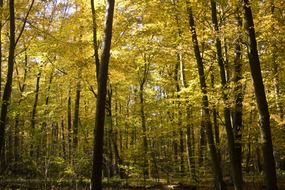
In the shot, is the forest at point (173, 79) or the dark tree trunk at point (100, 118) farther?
the forest at point (173, 79)

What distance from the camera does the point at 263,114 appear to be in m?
8.73

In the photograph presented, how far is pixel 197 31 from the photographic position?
40.8 ft

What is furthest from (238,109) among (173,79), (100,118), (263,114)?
(173,79)

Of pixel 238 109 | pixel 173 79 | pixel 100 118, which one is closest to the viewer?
pixel 100 118

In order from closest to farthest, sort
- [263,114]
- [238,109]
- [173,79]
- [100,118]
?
[263,114] < [100,118] < [238,109] < [173,79]

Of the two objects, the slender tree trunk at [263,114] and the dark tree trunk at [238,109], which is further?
the dark tree trunk at [238,109]

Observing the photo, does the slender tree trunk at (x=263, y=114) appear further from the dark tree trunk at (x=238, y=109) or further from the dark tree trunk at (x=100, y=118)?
the dark tree trunk at (x=100, y=118)

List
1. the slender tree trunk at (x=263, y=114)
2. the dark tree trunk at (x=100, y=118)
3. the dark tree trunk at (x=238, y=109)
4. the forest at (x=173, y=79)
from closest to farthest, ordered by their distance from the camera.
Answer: the slender tree trunk at (x=263, y=114) → the dark tree trunk at (x=100, y=118) → the forest at (x=173, y=79) → the dark tree trunk at (x=238, y=109)

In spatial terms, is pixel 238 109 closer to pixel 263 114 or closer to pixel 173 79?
pixel 263 114

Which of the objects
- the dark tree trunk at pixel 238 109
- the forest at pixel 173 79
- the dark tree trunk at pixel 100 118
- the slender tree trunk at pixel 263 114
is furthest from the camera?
the dark tree trunk at pixel 238 109

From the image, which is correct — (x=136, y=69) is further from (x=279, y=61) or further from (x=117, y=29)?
(x=279, y=61)

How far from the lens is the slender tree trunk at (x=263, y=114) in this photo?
28.1ft

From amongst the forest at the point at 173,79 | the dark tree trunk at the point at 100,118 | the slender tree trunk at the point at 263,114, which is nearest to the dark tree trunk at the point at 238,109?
the forest at the point at 173,79

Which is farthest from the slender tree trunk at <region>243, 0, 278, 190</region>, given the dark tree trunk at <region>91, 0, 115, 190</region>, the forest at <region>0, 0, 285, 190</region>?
the dark tree trunk at <region>91, 0, 115, 190</region>
